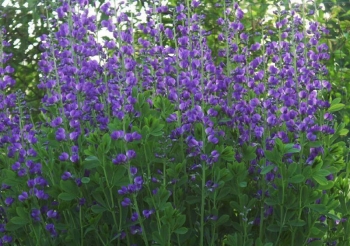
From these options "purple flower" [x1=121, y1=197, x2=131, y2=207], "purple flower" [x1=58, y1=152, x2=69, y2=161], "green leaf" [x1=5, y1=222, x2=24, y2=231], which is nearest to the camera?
"purple flower" [x1=121, y1=197, x2=131, y2=207]

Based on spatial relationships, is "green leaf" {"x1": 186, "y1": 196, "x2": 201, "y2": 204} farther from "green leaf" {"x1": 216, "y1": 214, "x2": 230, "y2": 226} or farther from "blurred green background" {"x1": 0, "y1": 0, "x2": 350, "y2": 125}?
"blurred green background" {"x1": 0, "y1": 0, "x2": 350, "y2": 125}

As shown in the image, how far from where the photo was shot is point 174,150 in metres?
3.40

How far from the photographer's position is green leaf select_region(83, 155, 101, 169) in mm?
2975

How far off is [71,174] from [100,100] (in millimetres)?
661

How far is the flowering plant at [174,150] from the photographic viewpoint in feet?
10.2

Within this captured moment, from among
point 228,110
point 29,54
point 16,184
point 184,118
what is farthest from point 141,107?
point 29,54

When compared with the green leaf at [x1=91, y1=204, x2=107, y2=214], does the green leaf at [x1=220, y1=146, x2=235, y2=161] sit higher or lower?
higher

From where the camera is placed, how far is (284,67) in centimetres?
353

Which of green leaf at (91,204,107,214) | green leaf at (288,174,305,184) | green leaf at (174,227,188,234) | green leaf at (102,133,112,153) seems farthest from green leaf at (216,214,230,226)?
green leaf at (102,133,112,153)

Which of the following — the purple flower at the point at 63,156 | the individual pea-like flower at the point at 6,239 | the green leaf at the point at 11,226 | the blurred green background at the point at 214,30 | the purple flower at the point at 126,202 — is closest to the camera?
the purple flower at the point at 126,202

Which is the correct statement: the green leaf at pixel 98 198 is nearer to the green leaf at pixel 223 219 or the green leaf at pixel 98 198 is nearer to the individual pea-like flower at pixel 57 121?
the individual pea-like flower at pixel 57 121

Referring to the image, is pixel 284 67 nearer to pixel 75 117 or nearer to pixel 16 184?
pixel 75 117

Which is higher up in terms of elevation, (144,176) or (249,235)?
(144,176)

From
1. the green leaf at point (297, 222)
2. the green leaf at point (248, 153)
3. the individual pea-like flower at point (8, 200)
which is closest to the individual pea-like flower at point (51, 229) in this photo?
the individual pea-like flower at point (8, 200)
